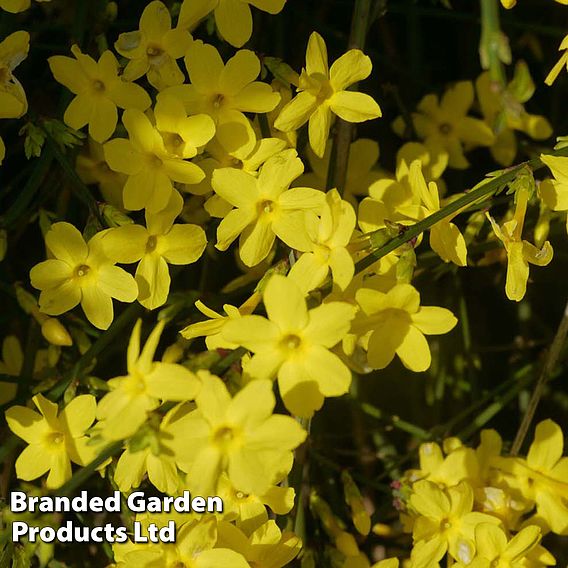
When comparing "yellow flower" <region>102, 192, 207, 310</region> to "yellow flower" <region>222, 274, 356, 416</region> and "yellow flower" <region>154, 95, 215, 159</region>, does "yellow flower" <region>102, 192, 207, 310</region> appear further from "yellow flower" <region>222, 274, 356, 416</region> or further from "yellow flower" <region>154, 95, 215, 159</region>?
"yellow flower" <region>222, 274, 356, 416</region>

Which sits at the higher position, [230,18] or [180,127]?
[230,18]

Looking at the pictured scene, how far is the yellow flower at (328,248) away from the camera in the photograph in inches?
42.3

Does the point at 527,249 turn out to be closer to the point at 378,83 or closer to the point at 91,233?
the point at 91,233

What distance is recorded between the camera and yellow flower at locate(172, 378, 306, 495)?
0.97 meters

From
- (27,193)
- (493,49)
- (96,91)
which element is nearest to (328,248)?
(493,49)

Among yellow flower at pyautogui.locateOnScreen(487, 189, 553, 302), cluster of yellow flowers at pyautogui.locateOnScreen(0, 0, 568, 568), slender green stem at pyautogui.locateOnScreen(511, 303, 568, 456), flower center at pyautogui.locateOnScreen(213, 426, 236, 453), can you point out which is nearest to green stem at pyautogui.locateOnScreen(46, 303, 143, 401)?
cluster of yellow flowers at pyautogui.locateOnScreen(0, 0, 568, 568)

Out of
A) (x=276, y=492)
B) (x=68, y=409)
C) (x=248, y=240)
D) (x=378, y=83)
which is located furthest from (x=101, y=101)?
(x=378, y=83)

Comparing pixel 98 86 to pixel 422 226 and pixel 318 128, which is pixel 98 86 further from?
pixel 422 226

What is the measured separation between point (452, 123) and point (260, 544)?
94cm

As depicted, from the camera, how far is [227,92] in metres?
1.24

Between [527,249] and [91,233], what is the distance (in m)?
0.61

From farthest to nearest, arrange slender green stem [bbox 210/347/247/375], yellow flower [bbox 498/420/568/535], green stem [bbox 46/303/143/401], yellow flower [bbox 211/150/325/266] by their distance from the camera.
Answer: yellow flower [bbox 498/420/568/535] < green stem [bbox 46/303/143/401] < yellow flower [bbox 211/150/325/266] < slender green stem [bbox 210/347/247/375]

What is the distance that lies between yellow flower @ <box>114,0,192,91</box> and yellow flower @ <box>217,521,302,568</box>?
62 cm

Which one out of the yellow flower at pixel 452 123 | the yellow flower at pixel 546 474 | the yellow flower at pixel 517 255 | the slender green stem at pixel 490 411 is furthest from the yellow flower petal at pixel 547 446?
the yellow flower at pixel 452 123
